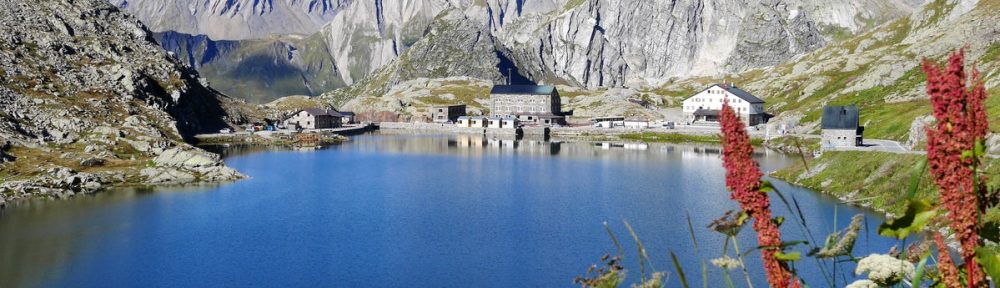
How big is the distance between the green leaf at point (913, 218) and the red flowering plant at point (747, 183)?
1297 millimetres

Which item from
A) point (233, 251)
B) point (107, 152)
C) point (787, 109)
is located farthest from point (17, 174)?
point (787, 109)

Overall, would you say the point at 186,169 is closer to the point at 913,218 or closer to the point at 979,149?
the point at 913,218

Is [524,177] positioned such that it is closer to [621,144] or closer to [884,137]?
[884,137]

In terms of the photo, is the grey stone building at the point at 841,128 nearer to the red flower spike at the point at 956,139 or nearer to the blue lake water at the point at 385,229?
the blue lake water at the point at 385,229

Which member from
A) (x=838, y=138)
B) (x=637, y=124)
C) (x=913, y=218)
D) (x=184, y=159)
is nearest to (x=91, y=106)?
(x=184, y=159)

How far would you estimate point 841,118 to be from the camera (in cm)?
10831

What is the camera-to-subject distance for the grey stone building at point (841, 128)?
348ft

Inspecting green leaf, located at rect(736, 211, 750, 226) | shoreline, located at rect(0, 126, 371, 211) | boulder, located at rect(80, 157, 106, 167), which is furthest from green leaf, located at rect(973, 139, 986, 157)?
boulder, located at rect(80, 157, 106, 167)

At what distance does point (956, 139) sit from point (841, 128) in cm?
10713

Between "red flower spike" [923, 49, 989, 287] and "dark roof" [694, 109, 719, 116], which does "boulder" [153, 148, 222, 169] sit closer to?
"red flower spike" [923, 49, 989, 287]

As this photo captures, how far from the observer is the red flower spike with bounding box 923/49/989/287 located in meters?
7.61

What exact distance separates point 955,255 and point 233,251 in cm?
4635

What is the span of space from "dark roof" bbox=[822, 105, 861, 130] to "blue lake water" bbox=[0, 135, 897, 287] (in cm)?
1002

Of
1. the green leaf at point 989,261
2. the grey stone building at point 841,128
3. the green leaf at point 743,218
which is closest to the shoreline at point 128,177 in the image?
the grey stone building at point 841,128
